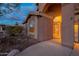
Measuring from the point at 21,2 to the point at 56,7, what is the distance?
80cm

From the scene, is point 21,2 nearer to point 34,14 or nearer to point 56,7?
point 34,14

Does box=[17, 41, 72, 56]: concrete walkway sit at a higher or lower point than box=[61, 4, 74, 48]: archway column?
lower

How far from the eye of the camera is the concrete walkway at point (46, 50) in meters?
3.57

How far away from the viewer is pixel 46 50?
3641mm

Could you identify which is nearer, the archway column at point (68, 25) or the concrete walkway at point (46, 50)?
the concrete walkway at point (46, 50)

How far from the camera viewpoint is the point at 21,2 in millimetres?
3635

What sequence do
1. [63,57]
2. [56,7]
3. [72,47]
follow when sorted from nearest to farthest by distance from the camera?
1. [63,57]
2. [56,7]
3. [72,47]

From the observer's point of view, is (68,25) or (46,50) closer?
(46,50)

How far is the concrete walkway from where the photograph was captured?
11.7 feet

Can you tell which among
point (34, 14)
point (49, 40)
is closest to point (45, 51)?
point (49, 40)

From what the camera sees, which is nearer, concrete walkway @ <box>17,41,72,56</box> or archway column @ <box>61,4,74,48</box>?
concrete walkway @ <box>17,41,72,56</box>

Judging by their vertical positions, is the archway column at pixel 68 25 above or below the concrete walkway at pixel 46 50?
above

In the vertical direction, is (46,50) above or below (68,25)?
below

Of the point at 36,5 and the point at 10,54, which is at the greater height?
the point at 36,5
